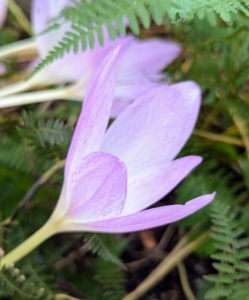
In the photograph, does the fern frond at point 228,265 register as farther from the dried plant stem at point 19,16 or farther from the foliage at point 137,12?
the dried plant stem at point 19,16

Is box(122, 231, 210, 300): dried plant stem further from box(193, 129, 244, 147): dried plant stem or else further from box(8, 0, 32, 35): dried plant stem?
box(8, 0, 32, 35): dried plant stem

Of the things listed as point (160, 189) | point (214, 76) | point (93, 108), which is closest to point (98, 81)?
point (93, 108)

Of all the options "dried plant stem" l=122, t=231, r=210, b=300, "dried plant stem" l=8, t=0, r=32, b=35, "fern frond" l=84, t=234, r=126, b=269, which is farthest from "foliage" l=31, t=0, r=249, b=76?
"dried plant stem" l=8, t=0, r=32, b=35

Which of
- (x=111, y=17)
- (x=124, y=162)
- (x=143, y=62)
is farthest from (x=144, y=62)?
(x=124, y=162)

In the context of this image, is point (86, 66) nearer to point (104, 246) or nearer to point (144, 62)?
point (144, 62)

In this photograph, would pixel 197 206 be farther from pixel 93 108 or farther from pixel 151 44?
pixel 151 44

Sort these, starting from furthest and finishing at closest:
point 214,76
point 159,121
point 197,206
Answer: point 214,76 → point 159,121 → point 197,206
